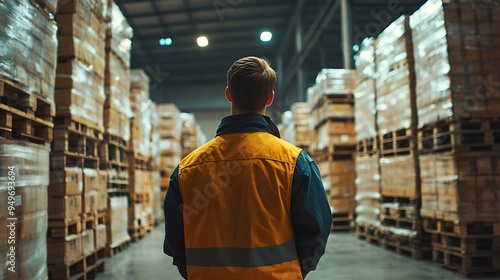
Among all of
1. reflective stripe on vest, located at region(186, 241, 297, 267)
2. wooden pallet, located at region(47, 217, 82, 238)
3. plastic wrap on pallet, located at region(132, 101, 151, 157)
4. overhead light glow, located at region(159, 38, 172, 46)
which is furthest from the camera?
overhead light glow, located at region(159, 38, 172, 46)

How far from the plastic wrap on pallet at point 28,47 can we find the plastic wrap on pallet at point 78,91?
0.60m

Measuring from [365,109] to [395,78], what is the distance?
140cm

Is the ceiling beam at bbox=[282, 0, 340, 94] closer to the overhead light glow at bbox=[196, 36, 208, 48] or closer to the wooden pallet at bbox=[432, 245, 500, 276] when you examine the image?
the overhead light glow at bbox=[196, 36, 208, 48]

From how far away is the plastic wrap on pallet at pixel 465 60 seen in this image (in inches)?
199

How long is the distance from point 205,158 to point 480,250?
458cm

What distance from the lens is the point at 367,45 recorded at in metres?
7.86

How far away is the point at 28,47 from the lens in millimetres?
3516

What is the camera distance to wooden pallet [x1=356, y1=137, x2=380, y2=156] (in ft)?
24.2

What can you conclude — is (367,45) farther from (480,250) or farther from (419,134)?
(480,250)

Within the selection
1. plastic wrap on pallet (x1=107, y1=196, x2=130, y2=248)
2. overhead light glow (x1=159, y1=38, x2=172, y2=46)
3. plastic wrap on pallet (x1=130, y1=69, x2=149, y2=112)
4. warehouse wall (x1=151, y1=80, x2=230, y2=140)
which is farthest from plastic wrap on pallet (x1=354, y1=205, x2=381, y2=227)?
warehouse wall (x1=151, y1=80, x2=230, y2=140)

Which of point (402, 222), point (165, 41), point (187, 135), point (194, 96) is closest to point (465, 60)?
point (402, 222)

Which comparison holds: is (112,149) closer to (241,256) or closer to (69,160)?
(69,160)

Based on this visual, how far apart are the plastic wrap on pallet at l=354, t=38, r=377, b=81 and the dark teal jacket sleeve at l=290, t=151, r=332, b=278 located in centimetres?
627

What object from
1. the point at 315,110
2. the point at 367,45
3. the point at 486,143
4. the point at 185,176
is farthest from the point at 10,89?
the point at 315,110
